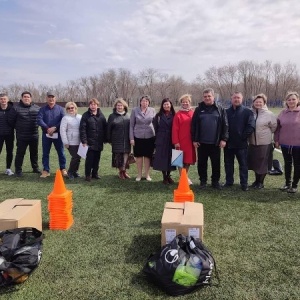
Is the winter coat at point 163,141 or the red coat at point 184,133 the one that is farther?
the winter coat at point 163,141

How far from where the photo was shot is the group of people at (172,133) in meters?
6.28

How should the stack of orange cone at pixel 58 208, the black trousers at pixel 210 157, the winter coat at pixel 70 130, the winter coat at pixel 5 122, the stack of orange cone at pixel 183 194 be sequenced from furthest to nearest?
the winter coat at pixel 5 122 → the winter coat at pixel 70 130 → the black trousers at pixel 210 157 → the stack of orange cone at pixel 183 194 → the stack of orange cone at pixel 58 208

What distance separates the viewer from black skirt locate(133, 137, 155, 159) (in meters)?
7.05

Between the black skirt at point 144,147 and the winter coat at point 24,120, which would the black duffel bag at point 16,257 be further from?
the winter coat at point 24,120

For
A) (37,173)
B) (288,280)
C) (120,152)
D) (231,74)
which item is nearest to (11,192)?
(37,173)

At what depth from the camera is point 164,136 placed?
6.73m

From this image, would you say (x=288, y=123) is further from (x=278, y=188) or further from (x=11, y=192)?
(x=11, y=192)

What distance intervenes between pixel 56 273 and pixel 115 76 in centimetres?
9351

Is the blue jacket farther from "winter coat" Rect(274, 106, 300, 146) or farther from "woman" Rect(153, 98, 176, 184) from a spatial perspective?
"winter coat" Rect(274, 106, 300, 146)

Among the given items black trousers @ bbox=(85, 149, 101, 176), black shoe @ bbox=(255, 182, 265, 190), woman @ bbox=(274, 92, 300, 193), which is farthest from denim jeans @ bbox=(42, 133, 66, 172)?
woman @ bbox=(274, 92, 300, 193)

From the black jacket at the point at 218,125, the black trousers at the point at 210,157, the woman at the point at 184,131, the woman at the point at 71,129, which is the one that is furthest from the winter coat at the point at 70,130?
the black trousers at the point at 210,157

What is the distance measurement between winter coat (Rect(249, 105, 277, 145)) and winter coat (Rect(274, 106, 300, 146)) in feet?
0.48

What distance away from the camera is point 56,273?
11.1 feet

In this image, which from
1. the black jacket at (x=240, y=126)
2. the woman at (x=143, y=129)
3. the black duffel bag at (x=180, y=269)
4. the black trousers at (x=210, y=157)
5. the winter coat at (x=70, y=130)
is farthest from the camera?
the winter coat at (x=70, y=130)
